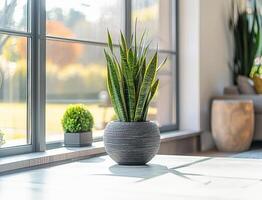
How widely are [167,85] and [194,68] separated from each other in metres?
0.41

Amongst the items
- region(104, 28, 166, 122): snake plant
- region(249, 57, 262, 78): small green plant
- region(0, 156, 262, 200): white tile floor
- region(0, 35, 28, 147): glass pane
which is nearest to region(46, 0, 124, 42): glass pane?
region(0, 35, 28, 147): glass pane

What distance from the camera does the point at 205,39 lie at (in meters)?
6.23

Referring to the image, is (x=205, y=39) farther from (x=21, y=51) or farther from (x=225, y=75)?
(x=21, y=51)

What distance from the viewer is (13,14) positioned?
365 cm

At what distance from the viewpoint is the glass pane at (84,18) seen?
4293 millimetres

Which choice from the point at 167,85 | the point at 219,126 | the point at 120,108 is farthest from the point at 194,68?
the point at 120,108

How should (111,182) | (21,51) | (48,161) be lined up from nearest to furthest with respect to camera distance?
(111,182)
(48,161)
(21,51)

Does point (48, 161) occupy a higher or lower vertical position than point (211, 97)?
lower

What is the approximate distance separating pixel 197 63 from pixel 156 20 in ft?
2.50

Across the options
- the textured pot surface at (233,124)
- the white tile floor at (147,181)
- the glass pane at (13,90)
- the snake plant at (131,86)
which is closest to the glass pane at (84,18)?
the glass pane at (13,90)

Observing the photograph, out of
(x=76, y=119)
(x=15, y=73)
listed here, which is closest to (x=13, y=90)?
(x=15, y=73)

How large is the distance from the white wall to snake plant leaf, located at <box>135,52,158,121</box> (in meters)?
3.74

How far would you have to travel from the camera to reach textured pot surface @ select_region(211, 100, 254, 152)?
5840 mm

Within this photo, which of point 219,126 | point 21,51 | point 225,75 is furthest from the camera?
point 225,75
